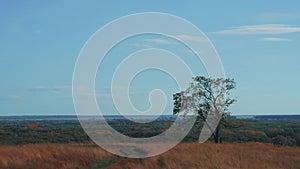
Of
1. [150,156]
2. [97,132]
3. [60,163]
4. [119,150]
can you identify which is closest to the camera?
[60,163]

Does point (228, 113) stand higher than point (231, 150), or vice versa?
point (228, 113)

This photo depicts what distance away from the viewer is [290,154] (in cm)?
2447

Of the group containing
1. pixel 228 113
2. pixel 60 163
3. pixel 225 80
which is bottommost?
pixel 60 163

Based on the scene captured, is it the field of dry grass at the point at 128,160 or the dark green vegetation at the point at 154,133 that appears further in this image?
the dark green vegetation at the point at 154,133

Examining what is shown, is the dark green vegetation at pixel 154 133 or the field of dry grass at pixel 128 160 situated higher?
the dark green vegetation at pixel 154 133

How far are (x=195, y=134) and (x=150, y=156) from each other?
128ft

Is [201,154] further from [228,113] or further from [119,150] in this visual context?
[228,113]

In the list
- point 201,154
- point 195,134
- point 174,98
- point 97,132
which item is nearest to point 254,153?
point 201,154

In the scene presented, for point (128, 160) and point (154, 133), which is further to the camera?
point (154, 133)

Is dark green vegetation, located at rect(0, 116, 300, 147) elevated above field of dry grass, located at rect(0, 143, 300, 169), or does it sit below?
above

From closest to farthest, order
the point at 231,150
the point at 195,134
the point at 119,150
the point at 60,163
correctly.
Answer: the point at 60,163
the point at 119,150
the point at 231,150
the point at 195,134

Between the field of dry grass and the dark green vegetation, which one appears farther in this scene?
the dark green vegetation

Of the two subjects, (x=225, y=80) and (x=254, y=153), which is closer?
(x=254, y=153)

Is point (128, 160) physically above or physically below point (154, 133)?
below
